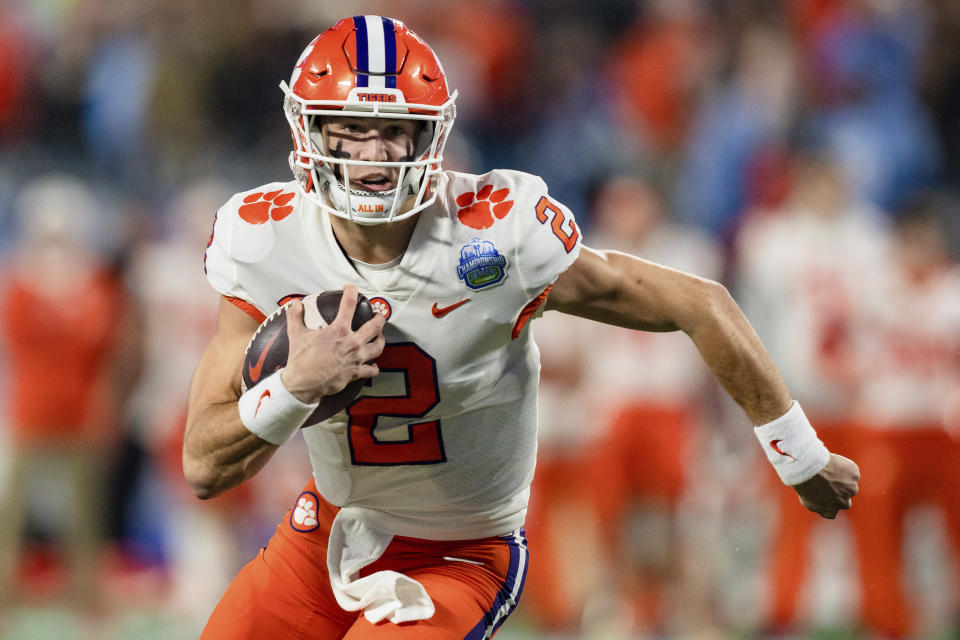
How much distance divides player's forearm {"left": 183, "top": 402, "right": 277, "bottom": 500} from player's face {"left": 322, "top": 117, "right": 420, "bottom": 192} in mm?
537

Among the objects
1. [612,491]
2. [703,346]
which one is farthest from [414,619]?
[612,491]

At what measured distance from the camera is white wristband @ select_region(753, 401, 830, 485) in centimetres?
309

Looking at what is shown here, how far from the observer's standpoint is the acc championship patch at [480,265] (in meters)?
2.86

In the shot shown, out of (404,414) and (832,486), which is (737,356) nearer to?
(832,486)

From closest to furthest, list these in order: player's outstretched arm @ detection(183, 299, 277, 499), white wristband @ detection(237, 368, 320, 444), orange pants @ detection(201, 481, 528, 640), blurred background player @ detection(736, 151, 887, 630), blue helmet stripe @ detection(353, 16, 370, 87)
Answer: white wristband @ detection(237, 368, 320, 444)
player's outstretched arm @ detection(183, 299, 277, 499)
blue helmet stripe @ detection(353, 16, 370, 87)
orange pants @ detection(201, 481, 528, 640)
blurred background player @ detection(736, 151, 887, 630)

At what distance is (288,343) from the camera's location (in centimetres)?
268

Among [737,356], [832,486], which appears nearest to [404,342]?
[737,356]

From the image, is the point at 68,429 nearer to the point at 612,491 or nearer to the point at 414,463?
the point at 612,491

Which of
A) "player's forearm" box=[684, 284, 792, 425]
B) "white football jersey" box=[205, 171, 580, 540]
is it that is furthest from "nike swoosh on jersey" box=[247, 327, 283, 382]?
"player's forearm" box=[684, 284, 792, 425]

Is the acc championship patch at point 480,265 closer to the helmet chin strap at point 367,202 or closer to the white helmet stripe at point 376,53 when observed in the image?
the helmet chin strap at point 367,202

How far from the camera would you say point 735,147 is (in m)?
7.59

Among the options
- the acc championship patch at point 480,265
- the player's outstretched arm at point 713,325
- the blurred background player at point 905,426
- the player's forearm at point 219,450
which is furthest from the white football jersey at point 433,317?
the blurred background player at point 905,426

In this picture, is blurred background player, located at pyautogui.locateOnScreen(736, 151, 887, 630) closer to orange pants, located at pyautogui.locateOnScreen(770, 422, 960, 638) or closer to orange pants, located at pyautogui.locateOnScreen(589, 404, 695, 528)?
orange pants, located at pyautogui.locateOnScreen(770, 422, 960, 638)

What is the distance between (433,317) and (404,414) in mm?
224
